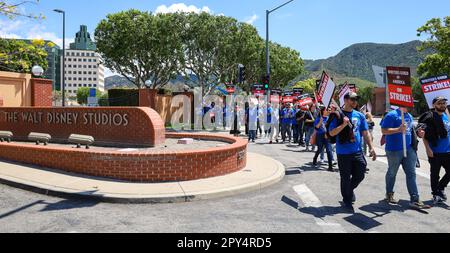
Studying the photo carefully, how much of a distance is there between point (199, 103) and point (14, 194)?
21670mm

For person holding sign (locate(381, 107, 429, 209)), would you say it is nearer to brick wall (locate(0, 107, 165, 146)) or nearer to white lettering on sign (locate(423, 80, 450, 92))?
white lettering on sign (locate(423, 80, 450, 92))

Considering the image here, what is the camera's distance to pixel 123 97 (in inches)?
1129

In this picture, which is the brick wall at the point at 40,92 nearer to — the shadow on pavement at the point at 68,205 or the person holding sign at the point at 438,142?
the shadow on pavement at the point at 68,205

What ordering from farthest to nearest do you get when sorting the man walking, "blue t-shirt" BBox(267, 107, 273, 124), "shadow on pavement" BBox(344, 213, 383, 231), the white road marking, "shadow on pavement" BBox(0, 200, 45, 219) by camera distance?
"blue t-shirt" BBox(267, 107, 273, 124), the man walking, "shadow on pavement" BBox(0, 200, 45, 219), "shadow on pavement" BBox(344, 213, 383, 231), the white road marking

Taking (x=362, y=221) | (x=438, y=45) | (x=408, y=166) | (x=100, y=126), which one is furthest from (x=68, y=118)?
(x=438, y=45)

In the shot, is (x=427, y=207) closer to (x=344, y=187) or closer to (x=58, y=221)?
(x=344, y=187)

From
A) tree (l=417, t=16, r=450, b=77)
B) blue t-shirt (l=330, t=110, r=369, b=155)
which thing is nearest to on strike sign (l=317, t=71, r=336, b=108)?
blue t-shirt (l=330, t=110, r=369, b=155)

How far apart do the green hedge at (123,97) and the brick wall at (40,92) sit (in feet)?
25.1

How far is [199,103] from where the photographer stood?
28.0m

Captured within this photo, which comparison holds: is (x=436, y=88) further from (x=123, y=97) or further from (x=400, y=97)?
(x=123, y=97)

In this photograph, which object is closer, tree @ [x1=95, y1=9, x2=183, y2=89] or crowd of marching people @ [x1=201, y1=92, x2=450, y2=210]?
crowd of marching people @ [x1=201, y1=92, x2=450, y2=210]

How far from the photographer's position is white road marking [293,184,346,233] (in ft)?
16.4

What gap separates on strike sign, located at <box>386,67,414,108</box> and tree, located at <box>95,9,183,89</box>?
1027 inches

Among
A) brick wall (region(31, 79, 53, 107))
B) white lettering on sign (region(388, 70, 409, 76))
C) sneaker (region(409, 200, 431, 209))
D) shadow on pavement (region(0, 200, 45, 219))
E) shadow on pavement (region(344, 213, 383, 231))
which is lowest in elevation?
shadow on pavement (region(344, 213, 383, 231))
